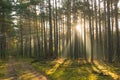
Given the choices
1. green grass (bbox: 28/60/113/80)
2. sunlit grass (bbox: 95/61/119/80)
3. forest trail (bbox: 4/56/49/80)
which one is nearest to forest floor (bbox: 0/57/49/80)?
forest trail (bbox: 4/56/49/80)

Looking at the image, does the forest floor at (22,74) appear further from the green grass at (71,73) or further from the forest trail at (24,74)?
the green grass at (71,73)

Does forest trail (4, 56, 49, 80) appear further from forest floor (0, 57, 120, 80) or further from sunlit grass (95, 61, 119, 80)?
sunlit grass (95, 61, 119, 80)

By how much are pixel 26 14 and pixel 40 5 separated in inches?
259

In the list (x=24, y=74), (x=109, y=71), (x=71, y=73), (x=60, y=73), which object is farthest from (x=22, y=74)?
(x=109, y=71)

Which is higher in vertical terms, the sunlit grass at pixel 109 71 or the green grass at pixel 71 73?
the green grass at pixel 71 73

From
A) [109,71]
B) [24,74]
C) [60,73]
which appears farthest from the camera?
[109,71]

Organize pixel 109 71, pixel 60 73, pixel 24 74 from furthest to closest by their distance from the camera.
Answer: pixel 109 71
pixel 60 73
pixel 24 74

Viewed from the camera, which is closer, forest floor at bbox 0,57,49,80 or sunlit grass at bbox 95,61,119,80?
forest floor at bbox 0,57,49,80

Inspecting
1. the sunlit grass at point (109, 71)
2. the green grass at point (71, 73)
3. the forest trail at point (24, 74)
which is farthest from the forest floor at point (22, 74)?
the sunlit grass at point (109, 71)

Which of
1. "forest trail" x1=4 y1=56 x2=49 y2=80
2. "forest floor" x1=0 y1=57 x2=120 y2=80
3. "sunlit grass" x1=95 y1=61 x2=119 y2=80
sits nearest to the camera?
"forest trail" x1=4 y1=56 x2=49 y2=80

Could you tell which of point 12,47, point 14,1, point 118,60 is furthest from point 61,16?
point 12,47

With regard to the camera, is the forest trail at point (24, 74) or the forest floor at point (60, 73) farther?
the forest floor at point (60, 73)

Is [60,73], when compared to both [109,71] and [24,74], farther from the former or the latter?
[109,71]

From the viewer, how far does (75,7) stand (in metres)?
42.2
